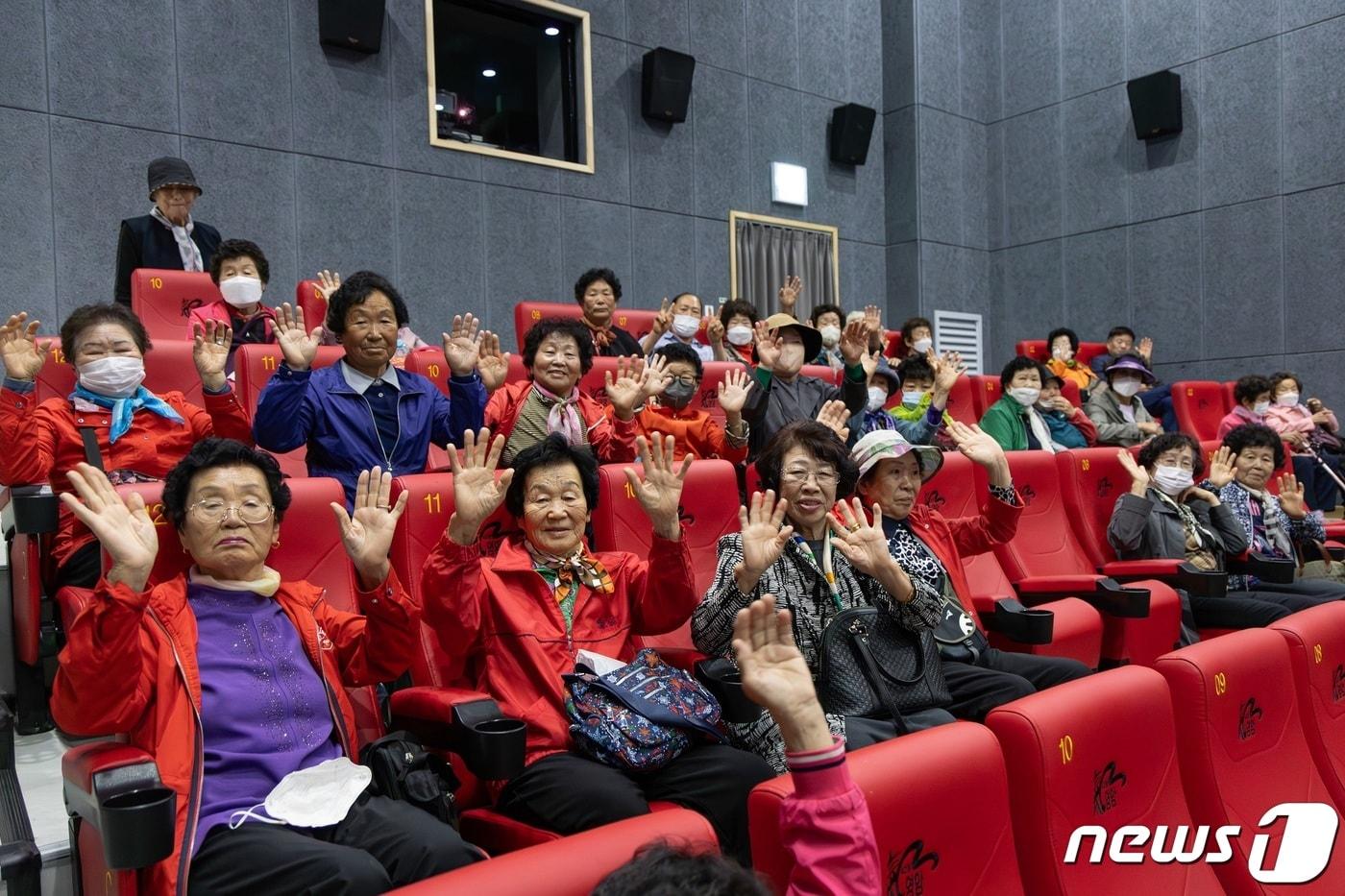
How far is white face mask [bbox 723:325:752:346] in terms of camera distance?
17.6 ft

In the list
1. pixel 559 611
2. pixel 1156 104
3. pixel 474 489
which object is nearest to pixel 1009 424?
pixel 559 611

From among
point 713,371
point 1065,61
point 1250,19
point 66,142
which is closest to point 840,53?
point 1065,61

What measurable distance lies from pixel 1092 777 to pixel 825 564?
0.79 metres

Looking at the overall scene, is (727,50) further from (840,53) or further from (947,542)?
(947,542)

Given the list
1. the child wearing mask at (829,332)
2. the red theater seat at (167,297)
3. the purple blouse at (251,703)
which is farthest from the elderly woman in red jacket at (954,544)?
the child wearing mask at (829,332)

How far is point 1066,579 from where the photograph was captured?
9.52 feet

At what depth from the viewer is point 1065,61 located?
8.28m

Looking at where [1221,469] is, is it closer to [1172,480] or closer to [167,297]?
[1172,480]

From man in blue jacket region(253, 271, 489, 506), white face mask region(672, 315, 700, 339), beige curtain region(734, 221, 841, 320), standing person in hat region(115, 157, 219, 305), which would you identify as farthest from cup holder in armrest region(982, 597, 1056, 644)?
beige curtain region(734, 221, 841, 320)

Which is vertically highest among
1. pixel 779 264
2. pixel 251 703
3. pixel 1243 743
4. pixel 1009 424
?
pixel 779 264

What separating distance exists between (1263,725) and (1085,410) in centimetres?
442

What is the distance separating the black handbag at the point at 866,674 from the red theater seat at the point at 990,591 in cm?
72

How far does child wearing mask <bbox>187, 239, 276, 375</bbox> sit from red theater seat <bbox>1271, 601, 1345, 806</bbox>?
11.2ft

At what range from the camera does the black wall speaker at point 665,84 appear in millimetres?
6787
